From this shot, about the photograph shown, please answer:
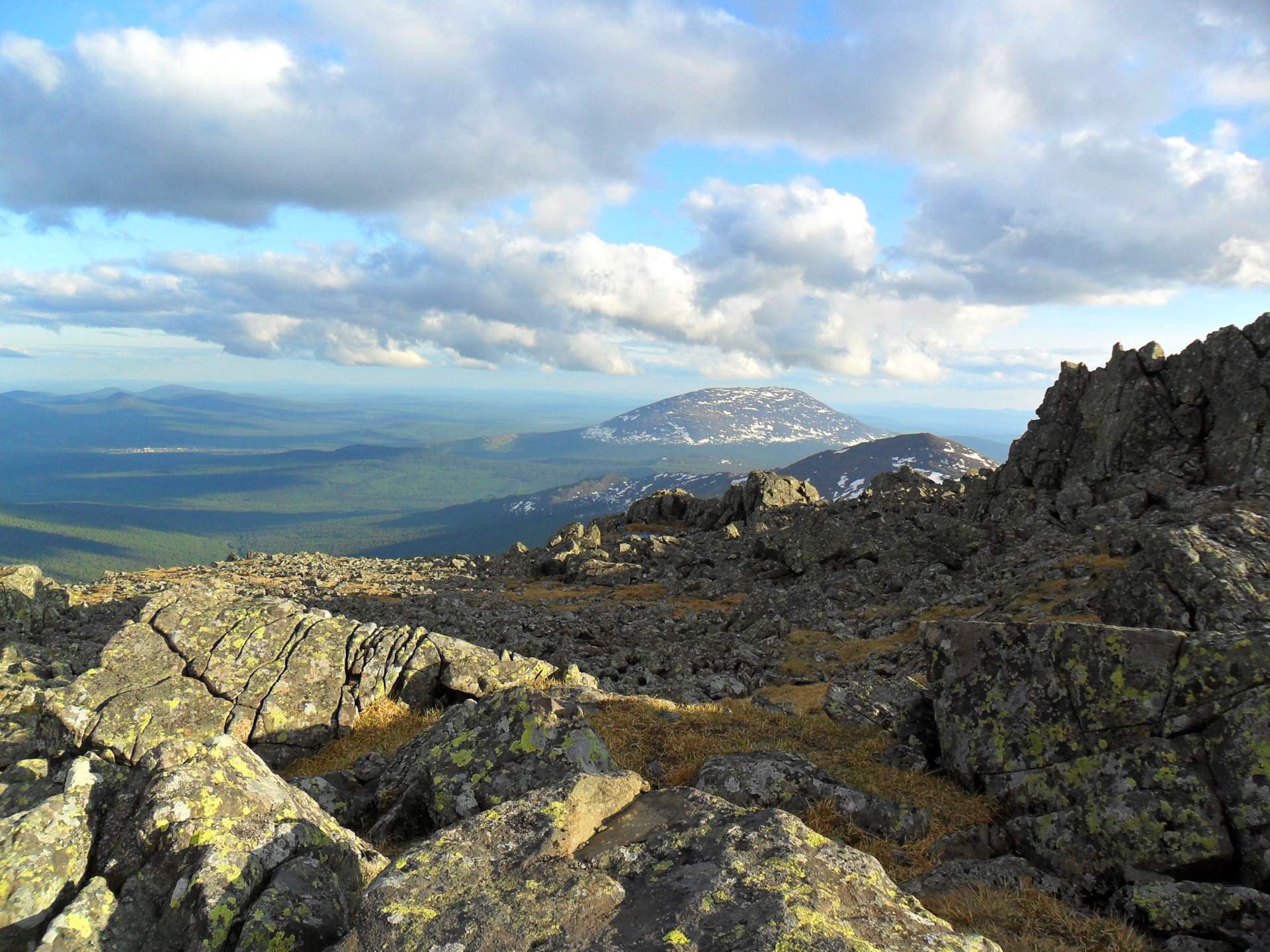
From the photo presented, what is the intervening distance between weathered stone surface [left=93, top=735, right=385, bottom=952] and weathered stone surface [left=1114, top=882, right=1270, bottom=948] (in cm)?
1117

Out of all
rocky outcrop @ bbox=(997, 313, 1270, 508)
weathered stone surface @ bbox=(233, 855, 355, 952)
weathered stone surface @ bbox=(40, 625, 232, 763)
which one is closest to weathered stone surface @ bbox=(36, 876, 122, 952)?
weathered stone surface @ bbox=(233, 855, 355, 952)

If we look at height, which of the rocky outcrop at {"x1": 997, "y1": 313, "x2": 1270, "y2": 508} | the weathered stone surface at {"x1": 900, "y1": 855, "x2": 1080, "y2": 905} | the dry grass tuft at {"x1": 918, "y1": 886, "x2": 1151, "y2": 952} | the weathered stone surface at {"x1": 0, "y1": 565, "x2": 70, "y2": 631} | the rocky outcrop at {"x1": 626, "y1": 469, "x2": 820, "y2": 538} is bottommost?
the weathered stone surface at {"x1": 0, "y1": 565, "x2": 70, "y2": 631}

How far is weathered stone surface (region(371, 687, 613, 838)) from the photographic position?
1279 centimetres

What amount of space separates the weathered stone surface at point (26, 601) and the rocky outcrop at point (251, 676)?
3508cm

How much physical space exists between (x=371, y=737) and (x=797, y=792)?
13.1m

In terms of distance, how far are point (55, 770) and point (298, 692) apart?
5.86 meters

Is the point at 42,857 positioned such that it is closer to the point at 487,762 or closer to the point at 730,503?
the point at 487,762

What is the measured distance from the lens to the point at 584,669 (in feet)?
120

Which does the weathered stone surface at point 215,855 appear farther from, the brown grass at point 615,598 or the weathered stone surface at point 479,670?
the brown grass at point 615,598

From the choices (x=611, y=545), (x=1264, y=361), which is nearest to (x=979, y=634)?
(x=1264, y=361)

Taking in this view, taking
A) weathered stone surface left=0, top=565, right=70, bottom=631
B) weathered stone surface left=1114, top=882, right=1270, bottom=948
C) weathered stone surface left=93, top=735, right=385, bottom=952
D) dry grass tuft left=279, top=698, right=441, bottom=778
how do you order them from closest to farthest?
weathered stone surface left=93, top=735, right=385, bottom=952 → weathered stone surface left=1114, top=882, right=1270, bottom=948 → dry grass tuft left=279, top=698, right=441, bottom=778 → weathered stone surface left=0, top=565, right=70, bottom=631

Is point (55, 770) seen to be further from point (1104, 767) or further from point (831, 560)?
point (831, 560)

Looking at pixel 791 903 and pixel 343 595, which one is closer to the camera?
pixel 791 903

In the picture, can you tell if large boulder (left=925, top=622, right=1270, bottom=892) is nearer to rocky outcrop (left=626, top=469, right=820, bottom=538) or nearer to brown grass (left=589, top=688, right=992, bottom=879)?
Result: brown grass (left=589, top=688, right=992, bottom=879)
